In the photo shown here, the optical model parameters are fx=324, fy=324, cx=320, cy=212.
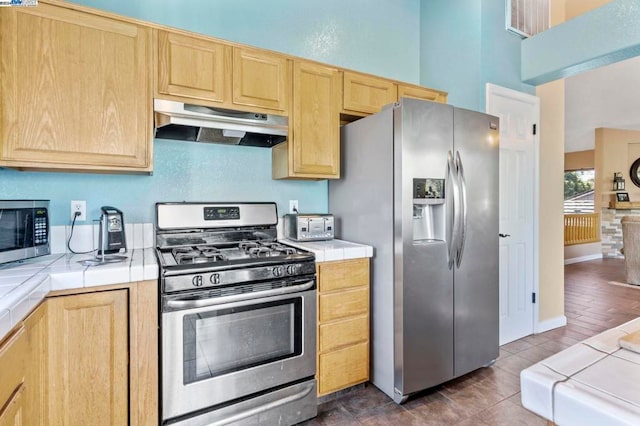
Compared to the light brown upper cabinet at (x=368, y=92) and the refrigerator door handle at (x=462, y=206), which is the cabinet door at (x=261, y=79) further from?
the refrigerator door handle at (x=462, y=206)

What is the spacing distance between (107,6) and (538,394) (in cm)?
280

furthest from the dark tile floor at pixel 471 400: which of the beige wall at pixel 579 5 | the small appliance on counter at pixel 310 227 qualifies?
the beige wall at pixel 579 5

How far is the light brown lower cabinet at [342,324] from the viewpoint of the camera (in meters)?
2.03

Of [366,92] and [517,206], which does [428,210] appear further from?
[517,206]

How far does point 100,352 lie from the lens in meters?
1.46

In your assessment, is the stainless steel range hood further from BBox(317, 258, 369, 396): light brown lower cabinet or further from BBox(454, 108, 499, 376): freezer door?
BBox(454, 108, 499, 376): freezer door

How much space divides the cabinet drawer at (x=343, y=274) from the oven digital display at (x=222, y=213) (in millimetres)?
783

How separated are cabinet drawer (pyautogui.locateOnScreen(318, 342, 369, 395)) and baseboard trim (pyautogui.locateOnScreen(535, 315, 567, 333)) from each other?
206 cm

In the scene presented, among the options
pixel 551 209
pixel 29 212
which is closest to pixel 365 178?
pixel 29 212

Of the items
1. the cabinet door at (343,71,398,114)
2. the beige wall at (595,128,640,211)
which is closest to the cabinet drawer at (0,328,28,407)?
the cabinet door at (343,71,398,114)

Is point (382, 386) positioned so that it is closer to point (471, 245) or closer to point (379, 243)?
point (379, 243)

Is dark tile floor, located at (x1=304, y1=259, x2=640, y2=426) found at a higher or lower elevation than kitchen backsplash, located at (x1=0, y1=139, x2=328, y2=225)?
lower

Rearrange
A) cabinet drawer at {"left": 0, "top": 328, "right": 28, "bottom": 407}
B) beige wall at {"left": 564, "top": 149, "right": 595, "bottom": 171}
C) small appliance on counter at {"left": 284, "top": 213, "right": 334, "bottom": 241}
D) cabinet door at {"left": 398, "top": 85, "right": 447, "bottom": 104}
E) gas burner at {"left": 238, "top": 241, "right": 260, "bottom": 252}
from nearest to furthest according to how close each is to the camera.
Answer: cabinet drawer at {"left": 0, "top": 328, "right": 28, "bottom": 407}
gas burner at {"left": 238, "top": 241, "right": 260, "bottom": 252}
small appliance on counter at {"left": 284, "top": 213, "right": 334, "bottom": 241}
cabinet door at {"left": 398, "top": 85, "right": 447, "bottom": 104}
beige wall at {"left": 564, "top": 149, "right": 595, "bottom": 171}

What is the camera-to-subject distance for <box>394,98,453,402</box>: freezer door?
79.5 inches
